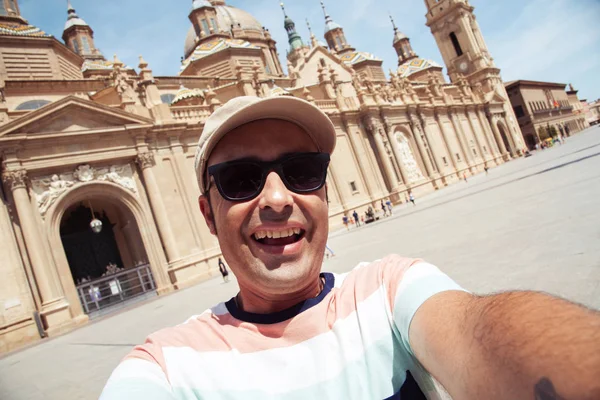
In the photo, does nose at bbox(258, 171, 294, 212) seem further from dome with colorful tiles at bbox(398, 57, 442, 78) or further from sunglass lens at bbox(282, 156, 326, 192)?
dome with colorful tiles at bbox(398, 57, 442, 78)

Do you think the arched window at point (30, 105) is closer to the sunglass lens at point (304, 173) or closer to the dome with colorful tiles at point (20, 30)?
the dome with colorful tiles at point (20, 30)

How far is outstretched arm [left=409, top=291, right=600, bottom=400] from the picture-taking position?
68cm

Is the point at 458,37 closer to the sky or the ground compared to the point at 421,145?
closer to the sky

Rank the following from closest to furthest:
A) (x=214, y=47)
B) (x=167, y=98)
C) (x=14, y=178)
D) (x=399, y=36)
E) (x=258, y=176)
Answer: (x=258, y=176)
(x=14, y=178)
(x=167, y=98)
(x=214, y=47)
(x=399, y=36)

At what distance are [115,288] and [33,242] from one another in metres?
3.94

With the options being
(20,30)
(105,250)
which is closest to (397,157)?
(105,250)

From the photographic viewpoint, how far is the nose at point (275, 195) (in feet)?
5.24

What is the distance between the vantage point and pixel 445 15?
5362cm

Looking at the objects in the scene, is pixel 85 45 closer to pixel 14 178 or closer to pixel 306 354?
pixel 14 178

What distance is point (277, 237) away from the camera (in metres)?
1.59

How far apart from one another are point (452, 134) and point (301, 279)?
4207cm

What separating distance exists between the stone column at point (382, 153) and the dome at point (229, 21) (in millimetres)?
21601

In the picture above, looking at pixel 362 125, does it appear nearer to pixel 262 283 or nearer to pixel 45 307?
pixel 45 307

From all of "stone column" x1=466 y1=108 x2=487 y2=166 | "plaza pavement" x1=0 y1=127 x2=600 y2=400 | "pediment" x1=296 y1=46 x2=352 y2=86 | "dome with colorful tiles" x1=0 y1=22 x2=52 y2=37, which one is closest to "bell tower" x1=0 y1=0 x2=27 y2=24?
"dome with colorful tiles" x1=0 y1=22 x2=52 y2=37
